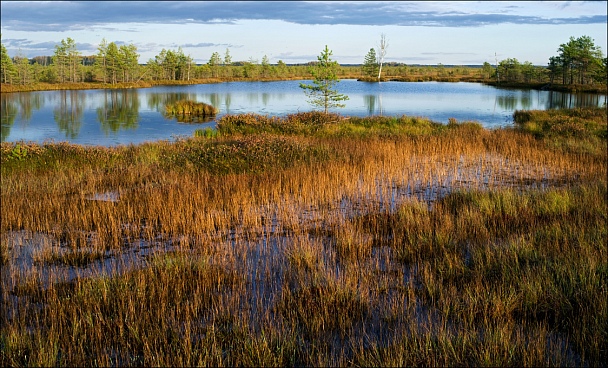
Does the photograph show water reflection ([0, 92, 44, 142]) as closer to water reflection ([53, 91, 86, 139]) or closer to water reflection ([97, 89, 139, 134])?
water reflection ([53, 91, 86, 139])

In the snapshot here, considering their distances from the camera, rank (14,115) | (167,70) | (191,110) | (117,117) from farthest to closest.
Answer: (167,70) < (191,110) < (14,115) < (117,117)

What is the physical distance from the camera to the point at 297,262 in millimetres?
6852

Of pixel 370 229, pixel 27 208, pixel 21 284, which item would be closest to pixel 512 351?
pixel 370 229

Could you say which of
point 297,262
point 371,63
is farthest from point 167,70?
point 297,262

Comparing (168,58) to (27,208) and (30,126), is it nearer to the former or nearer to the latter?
(30,126)

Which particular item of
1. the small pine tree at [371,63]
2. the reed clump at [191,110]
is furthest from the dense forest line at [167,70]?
the reed clump at [191,110]

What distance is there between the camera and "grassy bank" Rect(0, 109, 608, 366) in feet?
15.2

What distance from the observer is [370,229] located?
28.3 ft

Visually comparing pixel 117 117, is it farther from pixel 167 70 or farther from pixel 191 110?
pixel 167 70

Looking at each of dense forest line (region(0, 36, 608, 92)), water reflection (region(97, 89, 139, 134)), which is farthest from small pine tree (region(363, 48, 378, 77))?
water reflection (region(97, 89, 139, 134))

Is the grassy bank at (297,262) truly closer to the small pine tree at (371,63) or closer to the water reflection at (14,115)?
the water reflection at (14,115)

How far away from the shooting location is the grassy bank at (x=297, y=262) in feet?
15.2

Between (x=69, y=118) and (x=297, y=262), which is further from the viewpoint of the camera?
(x=69, y=118)

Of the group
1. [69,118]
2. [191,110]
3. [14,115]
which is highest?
[191,110]
